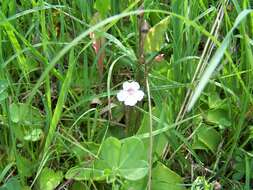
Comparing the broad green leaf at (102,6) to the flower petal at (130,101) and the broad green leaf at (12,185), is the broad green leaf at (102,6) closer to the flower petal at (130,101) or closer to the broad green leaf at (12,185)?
the flower petal at (130,101)

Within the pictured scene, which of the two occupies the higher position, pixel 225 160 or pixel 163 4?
pixel 163 4

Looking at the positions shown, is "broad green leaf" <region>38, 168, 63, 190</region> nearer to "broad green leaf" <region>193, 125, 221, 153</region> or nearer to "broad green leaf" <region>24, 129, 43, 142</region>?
"broad green leaf" <region>24, 129, 43, 142</region>

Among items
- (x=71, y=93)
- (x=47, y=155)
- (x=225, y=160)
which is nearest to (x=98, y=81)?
(x=71, y=93)

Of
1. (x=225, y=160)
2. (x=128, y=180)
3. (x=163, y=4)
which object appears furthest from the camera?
(x=163, y=4)

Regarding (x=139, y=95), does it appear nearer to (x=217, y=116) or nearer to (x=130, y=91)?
A: (x=130, y=91)

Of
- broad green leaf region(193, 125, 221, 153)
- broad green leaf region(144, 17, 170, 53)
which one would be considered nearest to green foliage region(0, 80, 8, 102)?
broad green leaf region(144, 17, 170, 53)

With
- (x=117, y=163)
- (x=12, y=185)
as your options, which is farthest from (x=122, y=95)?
(x=12, y=185)

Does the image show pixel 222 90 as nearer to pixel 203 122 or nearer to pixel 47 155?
pixel 203 122
